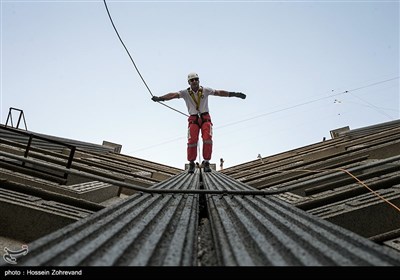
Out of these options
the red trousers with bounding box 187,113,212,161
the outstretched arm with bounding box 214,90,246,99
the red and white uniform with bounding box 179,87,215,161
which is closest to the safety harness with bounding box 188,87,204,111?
the red and white uniform with bounding box 179,87,215,161

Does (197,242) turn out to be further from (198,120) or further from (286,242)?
(198,120)

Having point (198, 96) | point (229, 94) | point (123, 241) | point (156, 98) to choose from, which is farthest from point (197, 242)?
point (229, 94)

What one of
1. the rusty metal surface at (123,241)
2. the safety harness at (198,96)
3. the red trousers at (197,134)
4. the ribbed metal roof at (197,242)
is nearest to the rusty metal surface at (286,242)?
the ribbed metal roof at (197,242)

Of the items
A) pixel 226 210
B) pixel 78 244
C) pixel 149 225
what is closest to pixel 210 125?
pixel 226 210

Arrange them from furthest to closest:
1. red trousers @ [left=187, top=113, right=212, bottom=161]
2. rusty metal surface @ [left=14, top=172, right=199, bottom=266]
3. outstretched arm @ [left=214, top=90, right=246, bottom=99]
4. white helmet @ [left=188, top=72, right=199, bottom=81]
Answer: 1. outstretched arm @ [left=214, top=90, right=246, bottom=99]
2. white helmet @ [left=188, top=72, right=199, bottom=81]
3. red trousers @ [left=187, top=113, right=212, bottom=161]
4. rusty metal surface @ [left=14, top=172, right=199, bottom=266]

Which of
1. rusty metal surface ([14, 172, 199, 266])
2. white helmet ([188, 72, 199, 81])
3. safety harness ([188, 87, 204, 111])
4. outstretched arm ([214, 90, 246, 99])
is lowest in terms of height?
rusty metal surface ([14, 172, 199, 266])

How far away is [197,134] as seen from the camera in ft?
21.5

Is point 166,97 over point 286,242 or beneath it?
over

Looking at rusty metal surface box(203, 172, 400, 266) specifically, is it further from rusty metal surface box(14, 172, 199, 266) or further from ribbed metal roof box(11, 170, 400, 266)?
rusty metal surface box(14, 172, 199, 266)

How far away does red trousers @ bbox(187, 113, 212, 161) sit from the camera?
252 inches

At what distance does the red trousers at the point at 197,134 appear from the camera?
6410 millimetres

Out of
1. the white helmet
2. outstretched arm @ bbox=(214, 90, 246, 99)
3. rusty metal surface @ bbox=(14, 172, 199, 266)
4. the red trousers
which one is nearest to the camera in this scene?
rusty metal surface @ bbox=(14, 172, 199, 266)
